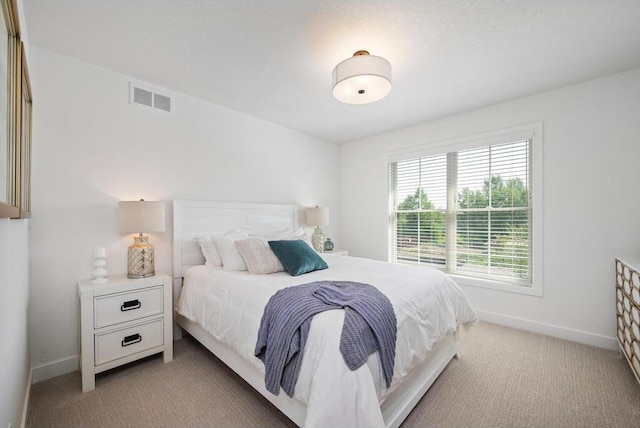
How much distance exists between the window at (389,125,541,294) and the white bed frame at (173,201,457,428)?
1405 mm

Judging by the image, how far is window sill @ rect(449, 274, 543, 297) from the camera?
2988mm

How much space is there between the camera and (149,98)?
2.72m

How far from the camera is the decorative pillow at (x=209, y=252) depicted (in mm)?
2734

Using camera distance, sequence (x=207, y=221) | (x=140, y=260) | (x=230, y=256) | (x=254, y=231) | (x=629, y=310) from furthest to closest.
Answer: (x=254, y=231), (x=207, y=221), (x=230, y=256), (x=140, y=260), (x=629, y=310)

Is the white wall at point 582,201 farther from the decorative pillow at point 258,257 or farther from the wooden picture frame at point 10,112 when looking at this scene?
the wooden picture frame at point 10,112

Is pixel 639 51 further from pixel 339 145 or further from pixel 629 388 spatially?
pixel 339 145

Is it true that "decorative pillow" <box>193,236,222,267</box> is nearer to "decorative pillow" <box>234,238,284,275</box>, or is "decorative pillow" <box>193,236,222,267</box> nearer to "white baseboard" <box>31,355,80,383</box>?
"decorative pillow" <box>234,238,284,275</box>

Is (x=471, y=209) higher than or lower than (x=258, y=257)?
higher

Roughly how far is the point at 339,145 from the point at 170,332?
3742 millimetres

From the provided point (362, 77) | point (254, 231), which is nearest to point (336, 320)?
point (362, 77)

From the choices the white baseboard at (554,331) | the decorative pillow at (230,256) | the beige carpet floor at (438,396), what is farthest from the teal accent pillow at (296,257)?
the white baseboard at (554,331)

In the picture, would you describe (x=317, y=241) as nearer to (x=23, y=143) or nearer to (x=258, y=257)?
(x=258, y=257)

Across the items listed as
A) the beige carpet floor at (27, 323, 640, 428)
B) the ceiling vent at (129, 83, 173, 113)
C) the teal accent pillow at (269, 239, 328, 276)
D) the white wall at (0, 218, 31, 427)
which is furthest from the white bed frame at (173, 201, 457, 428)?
the white wall at (0, 218, 31, 427)

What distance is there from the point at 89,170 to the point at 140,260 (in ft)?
2.89
